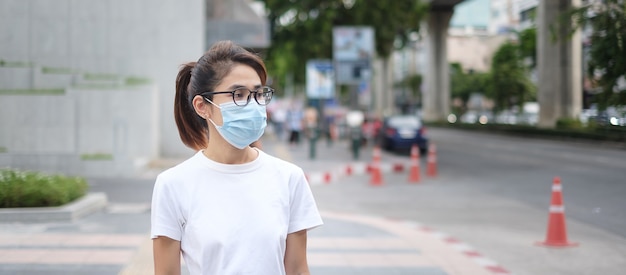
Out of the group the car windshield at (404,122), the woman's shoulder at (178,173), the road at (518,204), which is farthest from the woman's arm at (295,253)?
the car windshield at (404,122)

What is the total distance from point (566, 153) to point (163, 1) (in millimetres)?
14027

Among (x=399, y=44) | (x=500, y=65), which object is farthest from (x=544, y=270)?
(x=500, y=65)

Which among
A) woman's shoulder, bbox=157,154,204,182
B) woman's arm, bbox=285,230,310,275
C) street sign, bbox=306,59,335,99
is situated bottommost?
woman's arm, bbox=285,230,310,275

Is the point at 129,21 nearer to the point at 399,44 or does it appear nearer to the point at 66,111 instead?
the point at 66,111

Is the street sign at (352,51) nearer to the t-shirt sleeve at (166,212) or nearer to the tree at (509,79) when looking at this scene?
the tree at (509,79)

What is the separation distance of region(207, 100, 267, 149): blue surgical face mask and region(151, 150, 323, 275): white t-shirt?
3.6 inches

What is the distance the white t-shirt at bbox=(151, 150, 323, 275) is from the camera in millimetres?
3020

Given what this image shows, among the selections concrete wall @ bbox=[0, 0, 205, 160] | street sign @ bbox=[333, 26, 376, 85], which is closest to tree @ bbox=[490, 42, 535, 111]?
street sign @ bbox=[333, 26, 376, 85]

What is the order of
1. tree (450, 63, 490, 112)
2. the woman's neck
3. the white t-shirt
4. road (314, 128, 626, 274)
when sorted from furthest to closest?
tree (450, 63, 490, 112) < road (314, 128, 626, 274) < the woman's neck < the white t-shirt

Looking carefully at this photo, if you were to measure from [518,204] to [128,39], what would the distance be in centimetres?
1302

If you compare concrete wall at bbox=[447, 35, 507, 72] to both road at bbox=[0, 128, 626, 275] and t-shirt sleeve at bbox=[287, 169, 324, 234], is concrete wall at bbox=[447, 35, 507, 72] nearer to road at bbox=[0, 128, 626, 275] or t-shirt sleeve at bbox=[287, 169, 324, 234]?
road at bbox=[0, 128, 626, 275]

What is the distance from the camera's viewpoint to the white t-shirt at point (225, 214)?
3020 mm

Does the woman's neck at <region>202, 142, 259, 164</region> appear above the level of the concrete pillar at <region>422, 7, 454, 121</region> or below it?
below

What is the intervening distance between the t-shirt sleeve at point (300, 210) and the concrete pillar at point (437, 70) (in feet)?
242
